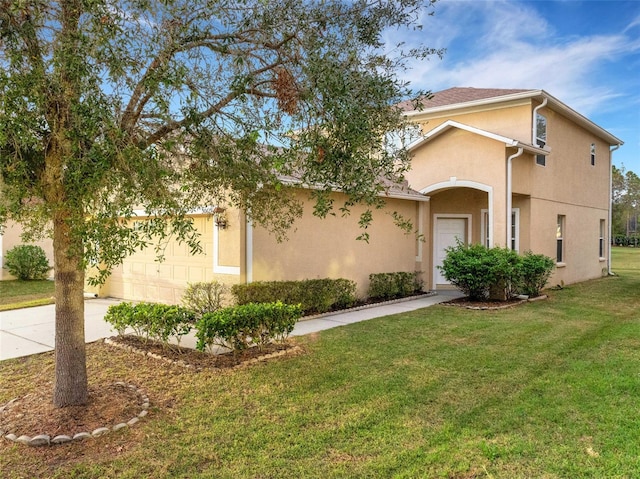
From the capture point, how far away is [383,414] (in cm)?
461

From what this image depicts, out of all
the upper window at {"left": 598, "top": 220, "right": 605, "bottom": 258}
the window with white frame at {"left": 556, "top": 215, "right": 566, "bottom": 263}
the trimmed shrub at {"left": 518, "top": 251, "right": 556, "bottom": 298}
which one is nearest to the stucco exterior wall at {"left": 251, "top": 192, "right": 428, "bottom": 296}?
the trimmed shrub at {"left": 518, "top": 251, "right": 556, "bottom": 298}

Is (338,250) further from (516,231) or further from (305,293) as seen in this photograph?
(516,231)

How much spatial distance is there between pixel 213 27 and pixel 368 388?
4348 millimetres

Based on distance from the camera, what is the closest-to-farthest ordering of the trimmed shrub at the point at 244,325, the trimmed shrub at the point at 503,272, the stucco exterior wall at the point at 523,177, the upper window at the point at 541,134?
the trimmed shrub at the point at 244,325
the trimmed shrub at the point at 503,272
the stucco exterior wall at the point at 523,177
the upper window at the point at 541,134

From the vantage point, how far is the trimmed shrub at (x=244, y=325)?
6.20 metres

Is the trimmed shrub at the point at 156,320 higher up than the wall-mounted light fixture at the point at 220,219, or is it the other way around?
the wall-mounted light fixture at the point at 220,219

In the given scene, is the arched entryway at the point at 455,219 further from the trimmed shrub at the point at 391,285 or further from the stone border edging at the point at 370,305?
the trimmed shrub at the point at 391,285

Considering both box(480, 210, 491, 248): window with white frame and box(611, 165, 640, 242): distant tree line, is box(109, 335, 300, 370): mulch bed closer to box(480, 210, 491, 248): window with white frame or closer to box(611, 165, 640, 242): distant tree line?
box(480, 210, 491, 248): window with white frame

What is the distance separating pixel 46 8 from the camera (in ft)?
12.7

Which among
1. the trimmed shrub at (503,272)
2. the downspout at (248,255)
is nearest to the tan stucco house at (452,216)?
the downspout at (248,255)

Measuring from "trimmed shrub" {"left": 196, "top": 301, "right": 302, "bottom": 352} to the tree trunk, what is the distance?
1673 mm

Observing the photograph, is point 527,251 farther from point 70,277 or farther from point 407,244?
point 70,277

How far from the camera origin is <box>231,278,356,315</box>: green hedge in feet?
29.9

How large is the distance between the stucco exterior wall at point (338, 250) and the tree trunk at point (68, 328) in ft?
16.4
